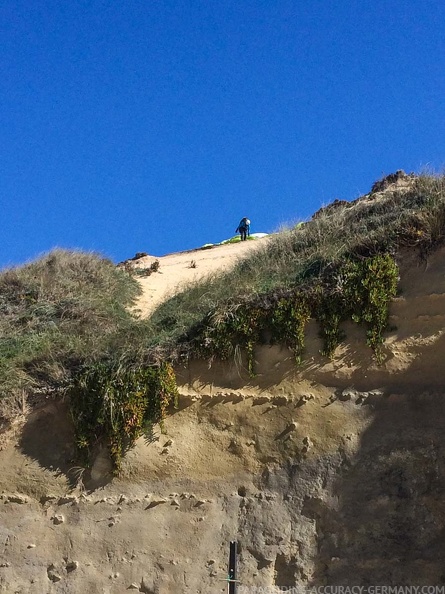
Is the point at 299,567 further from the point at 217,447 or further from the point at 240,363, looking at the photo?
the point at 240,363

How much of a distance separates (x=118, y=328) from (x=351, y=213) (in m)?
4.60

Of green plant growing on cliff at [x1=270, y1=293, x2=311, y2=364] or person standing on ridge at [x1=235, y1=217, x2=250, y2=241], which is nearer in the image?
green plant growing on cliff at [x1=270, y1=293, x2=311, y2=364]

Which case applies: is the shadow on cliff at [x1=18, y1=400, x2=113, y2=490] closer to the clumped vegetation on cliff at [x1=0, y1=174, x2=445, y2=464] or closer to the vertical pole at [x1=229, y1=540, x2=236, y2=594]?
the clumped vegetation on cliff at [x1=0, y1=174, x2=445, y2=464]

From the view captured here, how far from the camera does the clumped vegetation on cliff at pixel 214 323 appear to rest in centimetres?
987

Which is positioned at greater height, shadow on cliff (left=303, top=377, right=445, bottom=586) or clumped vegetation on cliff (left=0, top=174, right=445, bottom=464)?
clumped vegetation on cliff (left=0, top=174, right=445, bottom=464)

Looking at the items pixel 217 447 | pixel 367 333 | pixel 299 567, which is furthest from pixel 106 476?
pixel 367 333

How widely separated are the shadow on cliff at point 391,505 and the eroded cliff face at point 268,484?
2cm

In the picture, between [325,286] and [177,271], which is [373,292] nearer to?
[325,286]

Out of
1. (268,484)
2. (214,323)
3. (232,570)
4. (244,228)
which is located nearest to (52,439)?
(214,323)

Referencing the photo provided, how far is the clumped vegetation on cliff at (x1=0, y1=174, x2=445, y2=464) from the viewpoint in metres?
9.87

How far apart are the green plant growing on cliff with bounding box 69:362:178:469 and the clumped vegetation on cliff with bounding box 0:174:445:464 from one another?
0.05ft

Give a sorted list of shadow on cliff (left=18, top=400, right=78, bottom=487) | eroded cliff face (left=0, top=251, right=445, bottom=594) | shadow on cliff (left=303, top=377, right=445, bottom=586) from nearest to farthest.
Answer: shadow on cliff (left=303, top=377, right=445, bottom=586) → eroded cliff face (left=0, top=251, right=445, bottom=594) → shadow on cliff (left=18, top=400, right=78, bottom=487)

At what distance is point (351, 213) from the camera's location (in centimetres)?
1295

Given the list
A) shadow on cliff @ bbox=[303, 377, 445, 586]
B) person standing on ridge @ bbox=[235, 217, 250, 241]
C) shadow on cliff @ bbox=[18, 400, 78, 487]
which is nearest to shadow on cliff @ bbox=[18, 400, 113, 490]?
shadow on cliff @ bbox=[18, 400, 78, 487]
